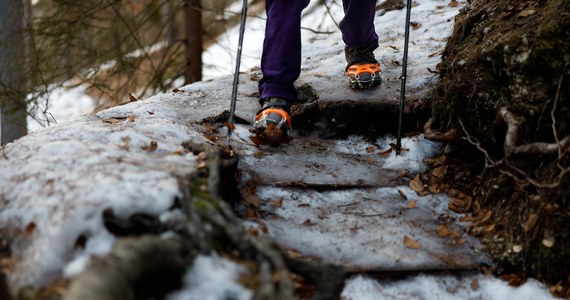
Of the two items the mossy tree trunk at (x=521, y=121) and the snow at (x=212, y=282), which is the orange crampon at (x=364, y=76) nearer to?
the mossy tree trunk at (x=521, y=121)

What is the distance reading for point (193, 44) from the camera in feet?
27.9

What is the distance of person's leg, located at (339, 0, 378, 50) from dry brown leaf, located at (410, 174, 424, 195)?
1535 millimetres

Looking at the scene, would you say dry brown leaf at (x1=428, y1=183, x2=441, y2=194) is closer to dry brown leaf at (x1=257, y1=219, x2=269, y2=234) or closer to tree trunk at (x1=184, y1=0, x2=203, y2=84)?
dry brown leaf at (x1=257, y1=219, x2=269, y2=234)

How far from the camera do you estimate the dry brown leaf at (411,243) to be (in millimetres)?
3080

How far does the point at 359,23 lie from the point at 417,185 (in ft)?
5.44

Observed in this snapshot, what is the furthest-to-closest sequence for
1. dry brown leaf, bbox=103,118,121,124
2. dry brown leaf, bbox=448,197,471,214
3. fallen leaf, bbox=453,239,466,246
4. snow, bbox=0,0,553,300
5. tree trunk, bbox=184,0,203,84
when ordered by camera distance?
tree trunk, bbox=184,0,203,84 → dry brown leaf, bbox=103,118,121,124 → dry brown leaf, bbox=448,197,471,214 → fallen leaf, bbox=453,239,466,246 → snow, bbox=0,0,553,300

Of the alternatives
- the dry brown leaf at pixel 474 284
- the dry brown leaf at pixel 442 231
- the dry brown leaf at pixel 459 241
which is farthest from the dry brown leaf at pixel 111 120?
the dry brown leaf at pixel 474 284

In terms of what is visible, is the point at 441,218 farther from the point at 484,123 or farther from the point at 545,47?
the point at 545,47

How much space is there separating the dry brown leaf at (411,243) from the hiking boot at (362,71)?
71.1 inches

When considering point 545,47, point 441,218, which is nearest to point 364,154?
point 441,218

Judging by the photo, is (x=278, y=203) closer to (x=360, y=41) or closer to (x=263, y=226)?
(x=263, y=226)

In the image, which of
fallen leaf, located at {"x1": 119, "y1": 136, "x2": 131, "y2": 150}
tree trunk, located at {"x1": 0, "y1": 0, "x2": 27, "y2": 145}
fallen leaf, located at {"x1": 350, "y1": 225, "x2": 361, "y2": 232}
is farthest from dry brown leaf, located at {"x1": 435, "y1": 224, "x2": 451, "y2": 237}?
tree trunk, located at {"x1": 0, "y1": 0, "x2": 27, "y2": 145}

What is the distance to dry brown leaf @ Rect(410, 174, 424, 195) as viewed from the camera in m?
3.65

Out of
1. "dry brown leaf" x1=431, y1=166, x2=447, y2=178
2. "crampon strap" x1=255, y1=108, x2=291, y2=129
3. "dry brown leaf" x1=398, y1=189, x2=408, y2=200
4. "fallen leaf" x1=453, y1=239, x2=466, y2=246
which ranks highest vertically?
"crampon strap" x1=255, y1=108, x2=291, y2=129
